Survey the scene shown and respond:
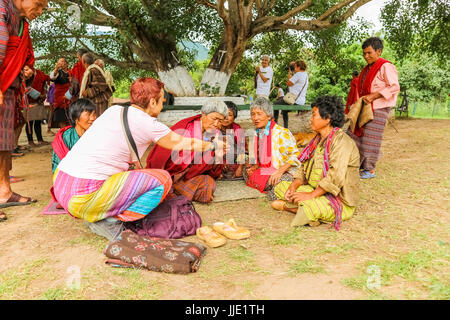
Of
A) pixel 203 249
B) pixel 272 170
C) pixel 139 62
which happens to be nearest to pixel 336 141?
pixel 272 170

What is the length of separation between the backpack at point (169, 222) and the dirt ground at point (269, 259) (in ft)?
0.40

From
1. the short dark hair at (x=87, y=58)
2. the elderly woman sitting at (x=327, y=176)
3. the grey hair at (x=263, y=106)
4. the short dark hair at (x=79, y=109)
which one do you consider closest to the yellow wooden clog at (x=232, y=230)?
the elderly woman sitting at (x=327, y=176)

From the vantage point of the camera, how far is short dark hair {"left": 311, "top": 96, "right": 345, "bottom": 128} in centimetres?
332

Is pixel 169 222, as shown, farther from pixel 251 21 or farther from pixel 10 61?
pixel 251 21

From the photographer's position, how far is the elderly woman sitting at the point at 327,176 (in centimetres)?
316

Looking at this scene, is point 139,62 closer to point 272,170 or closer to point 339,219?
point 272,170

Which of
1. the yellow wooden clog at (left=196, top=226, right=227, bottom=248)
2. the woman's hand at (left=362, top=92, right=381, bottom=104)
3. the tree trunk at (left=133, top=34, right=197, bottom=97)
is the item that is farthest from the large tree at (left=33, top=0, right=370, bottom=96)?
the yellow wooden clog at (left=196, top=226, right=227, bottom=248)

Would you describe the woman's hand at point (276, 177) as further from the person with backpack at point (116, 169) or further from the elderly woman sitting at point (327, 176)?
the person with backpack at point (116, 169)

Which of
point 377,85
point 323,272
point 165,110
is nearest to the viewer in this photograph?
point 323,272

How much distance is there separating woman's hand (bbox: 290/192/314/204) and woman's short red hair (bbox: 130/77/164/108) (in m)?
1.55

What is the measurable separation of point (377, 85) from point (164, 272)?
141 inches

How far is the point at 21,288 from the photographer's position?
7.28 feet

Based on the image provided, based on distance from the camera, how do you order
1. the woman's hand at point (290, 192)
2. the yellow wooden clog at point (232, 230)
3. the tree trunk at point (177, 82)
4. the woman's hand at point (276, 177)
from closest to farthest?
the yellow wooden clog at point (232, 230), the woman's hand at point (290, 192), the woman's hand at point (276, 177), the tree trunk at point (177, 82)

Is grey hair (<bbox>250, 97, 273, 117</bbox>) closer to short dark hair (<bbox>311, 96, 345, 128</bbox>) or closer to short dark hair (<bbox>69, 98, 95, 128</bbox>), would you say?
short dark hair (<bbox>311, 96, 345, 128</bbox>)
